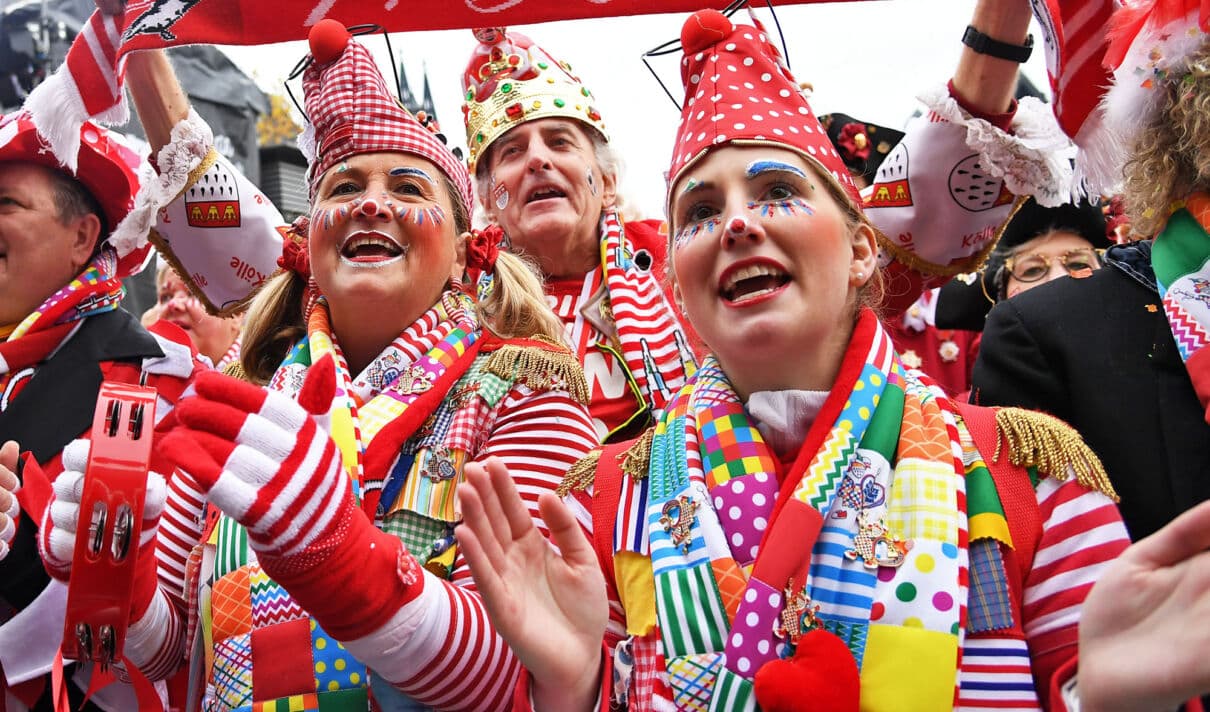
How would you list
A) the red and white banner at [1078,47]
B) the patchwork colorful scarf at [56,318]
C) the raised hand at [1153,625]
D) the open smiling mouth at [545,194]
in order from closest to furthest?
the raised hand at [1153,625], the red and white banner at [1078,47], the patchwork colorful scarf at [56,318], the open smiling mouth at [545,194]

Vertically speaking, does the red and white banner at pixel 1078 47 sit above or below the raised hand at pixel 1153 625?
above

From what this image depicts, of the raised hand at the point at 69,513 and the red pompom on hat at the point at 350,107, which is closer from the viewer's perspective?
the raised hand at the point at 69,513

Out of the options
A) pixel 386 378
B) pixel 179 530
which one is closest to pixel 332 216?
pixel 386 378

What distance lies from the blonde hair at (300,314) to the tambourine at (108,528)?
3.33 feet

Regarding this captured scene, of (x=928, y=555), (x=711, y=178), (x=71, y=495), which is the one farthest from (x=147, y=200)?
(x=928, y=555)

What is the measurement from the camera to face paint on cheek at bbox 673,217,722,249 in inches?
87.7

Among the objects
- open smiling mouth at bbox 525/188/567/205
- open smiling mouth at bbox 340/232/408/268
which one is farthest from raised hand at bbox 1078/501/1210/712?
open smiling mouth at bbox 525/188/567/205

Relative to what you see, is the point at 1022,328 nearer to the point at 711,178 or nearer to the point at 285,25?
the point at 711,178

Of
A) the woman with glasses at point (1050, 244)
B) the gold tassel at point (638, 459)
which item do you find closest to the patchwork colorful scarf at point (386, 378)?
the gold tassel at point (638, 459)

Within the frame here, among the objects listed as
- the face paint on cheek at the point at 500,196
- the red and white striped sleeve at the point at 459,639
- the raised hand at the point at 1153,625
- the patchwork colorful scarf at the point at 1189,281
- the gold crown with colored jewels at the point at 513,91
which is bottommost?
the raised hand at the point at 1153,625

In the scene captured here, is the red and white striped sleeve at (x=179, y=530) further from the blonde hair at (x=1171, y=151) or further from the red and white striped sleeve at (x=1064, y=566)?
the blonde hair at (x=1171, y=151)

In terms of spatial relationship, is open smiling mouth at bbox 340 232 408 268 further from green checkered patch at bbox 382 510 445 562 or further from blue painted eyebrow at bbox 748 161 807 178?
blue painted eyebrow at bbox 748 161 807 178

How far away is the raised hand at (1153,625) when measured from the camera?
1.33 meters

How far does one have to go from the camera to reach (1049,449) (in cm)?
188
